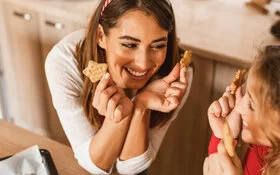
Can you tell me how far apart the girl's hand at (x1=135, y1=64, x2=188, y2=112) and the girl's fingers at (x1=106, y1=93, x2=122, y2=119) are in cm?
13

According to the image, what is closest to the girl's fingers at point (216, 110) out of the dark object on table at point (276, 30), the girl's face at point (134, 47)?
the girl's face at point (134, 47)

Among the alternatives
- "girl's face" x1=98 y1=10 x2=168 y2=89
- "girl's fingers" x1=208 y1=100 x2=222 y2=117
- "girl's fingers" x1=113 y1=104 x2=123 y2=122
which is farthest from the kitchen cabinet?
"girl's fingers" x1=208 y1=100 x2=222 y2=117

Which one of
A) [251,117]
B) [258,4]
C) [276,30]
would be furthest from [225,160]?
[258,4]

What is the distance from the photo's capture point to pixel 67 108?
1290mm

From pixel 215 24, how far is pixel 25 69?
1015 mm

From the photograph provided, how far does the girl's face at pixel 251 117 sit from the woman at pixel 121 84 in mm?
241

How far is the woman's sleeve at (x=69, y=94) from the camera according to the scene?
4.23 feet

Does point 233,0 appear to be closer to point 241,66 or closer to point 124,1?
point 241,66

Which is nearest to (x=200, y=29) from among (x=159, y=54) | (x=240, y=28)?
(x=240, y=28)

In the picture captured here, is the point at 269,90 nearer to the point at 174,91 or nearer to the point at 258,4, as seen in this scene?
the point at 174,91

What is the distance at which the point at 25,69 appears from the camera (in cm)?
217

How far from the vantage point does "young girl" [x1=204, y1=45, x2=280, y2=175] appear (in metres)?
0.90

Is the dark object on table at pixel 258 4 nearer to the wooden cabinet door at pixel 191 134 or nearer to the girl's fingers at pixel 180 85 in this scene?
the wooden cabinet door at pixel 191 134

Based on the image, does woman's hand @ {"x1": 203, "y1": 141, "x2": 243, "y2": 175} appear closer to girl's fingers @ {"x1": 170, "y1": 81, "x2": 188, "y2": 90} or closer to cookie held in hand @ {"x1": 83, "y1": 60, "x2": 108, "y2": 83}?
girl's fingers @ {"x1": 170, "y1": 81, "x2": 188, "y2": 90}
